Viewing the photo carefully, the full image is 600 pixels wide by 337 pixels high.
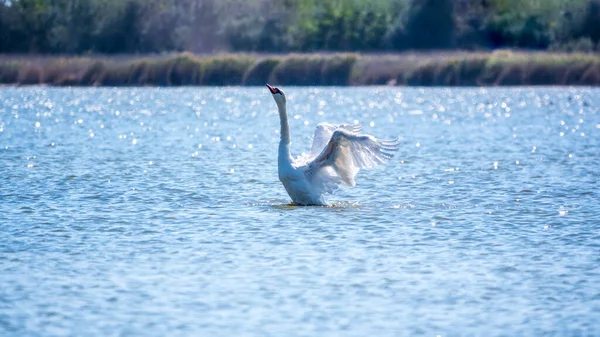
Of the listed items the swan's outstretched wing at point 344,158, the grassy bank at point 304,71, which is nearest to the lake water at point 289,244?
the swan's outstretched wing at point 344,158

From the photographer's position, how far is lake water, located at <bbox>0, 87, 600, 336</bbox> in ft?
30.8

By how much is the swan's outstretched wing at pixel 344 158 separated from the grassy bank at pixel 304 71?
41481mm

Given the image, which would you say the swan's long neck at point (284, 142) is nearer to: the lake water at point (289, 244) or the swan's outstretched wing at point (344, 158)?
the swan's outstretched wing at point (344, 158)

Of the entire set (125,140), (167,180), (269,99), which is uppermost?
(167,180)

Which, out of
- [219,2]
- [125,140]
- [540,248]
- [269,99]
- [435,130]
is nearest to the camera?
[540,248]

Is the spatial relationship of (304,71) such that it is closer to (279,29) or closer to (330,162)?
(279,29)

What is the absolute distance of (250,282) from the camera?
10.6 metres

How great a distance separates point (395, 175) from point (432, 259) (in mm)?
8684

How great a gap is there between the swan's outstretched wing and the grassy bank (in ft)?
136

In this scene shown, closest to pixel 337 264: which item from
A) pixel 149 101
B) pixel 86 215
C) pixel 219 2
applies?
pixel 86 215

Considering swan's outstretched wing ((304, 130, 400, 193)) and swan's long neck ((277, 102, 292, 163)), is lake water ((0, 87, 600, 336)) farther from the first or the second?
swan's long neck ((277, 102, 292, 163))

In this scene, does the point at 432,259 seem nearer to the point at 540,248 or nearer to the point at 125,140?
the point at 540,248

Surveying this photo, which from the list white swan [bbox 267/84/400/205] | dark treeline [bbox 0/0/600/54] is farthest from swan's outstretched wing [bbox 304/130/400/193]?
dark treeline [bbox 0/0/600/54]

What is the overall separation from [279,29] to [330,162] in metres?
64.4
